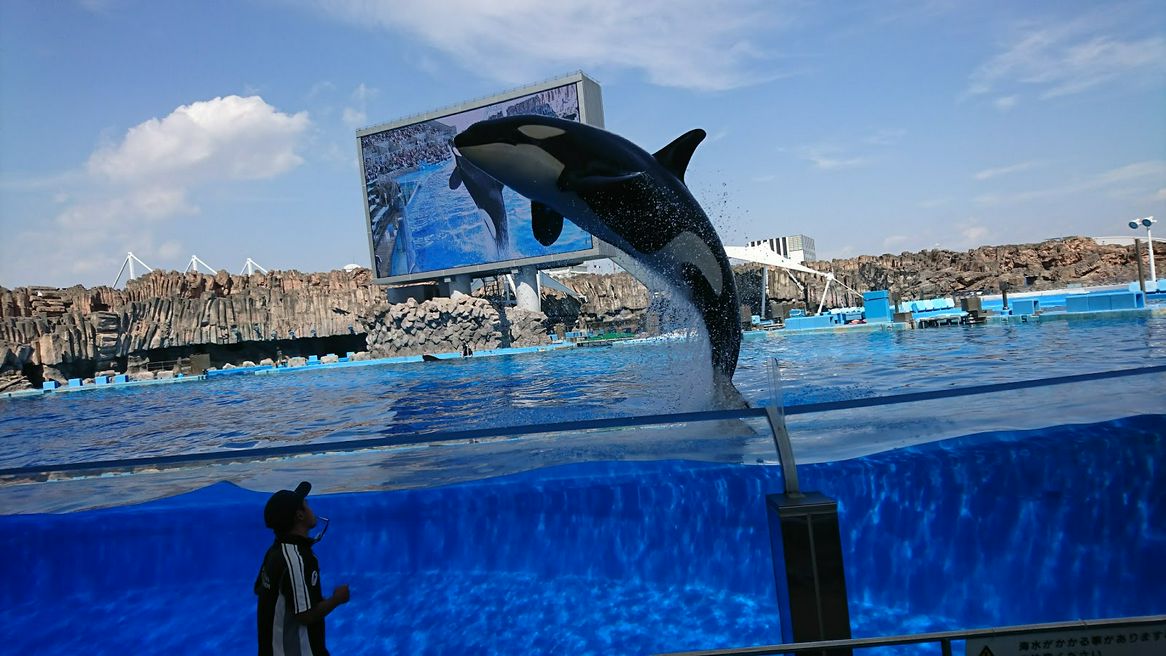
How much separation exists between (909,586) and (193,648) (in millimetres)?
3724

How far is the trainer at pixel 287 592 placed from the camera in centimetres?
203

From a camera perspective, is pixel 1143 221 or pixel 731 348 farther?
pixel 1143 221

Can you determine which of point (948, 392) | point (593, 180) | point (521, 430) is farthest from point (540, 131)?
point (948, 392)

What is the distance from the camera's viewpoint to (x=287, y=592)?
6.66ft

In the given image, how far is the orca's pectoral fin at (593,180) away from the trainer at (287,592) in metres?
2.68

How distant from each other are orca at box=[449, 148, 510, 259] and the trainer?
30.9 metres

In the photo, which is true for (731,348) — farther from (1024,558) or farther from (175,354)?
(175,354)

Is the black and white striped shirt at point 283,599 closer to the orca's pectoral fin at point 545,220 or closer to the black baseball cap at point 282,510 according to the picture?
the black baseball cap at point 282,510

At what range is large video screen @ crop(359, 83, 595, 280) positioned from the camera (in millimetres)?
32094

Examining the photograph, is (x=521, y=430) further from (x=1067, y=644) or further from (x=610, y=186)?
(x=610, y=186)

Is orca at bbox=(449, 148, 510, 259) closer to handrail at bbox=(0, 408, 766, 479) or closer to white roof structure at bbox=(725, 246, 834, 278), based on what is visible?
white roof structure at bbox=(725, 246, 834, 278)

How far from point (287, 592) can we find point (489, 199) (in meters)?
31.4

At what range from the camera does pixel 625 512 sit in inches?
147

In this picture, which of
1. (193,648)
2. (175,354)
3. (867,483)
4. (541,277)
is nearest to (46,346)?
(175,354)
